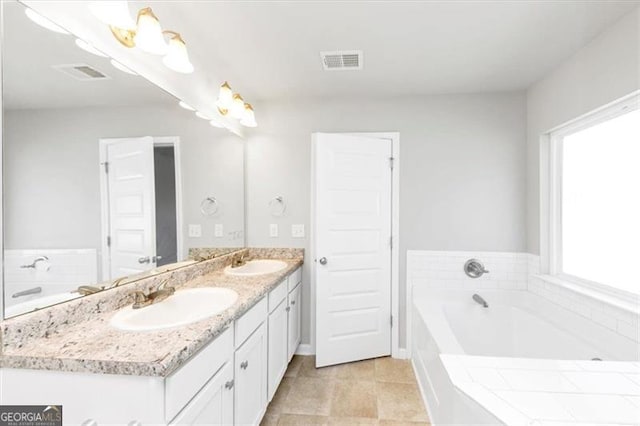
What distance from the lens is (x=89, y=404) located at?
0.93m

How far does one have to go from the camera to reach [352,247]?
2.68 m

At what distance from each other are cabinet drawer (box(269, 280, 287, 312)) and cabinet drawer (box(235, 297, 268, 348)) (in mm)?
115

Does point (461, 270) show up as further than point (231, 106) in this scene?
Yes

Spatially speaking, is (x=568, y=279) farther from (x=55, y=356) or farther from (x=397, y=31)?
(x=55, y=356)

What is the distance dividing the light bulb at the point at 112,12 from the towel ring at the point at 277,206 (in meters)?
1.78

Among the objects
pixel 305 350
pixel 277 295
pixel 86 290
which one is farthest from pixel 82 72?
pixel 305 350

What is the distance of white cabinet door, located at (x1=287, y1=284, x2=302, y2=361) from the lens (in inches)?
96.3

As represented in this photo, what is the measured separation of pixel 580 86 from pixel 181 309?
9.54 feet

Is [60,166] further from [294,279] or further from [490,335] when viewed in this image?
[490,335]

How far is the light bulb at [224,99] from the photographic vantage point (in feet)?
7.16

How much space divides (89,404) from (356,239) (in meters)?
2.09

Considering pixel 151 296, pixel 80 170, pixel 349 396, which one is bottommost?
pixel 349 396

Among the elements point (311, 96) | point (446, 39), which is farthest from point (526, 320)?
point (311, 96)

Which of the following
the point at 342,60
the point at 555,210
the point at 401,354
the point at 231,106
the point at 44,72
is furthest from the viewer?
the point at 401,354
